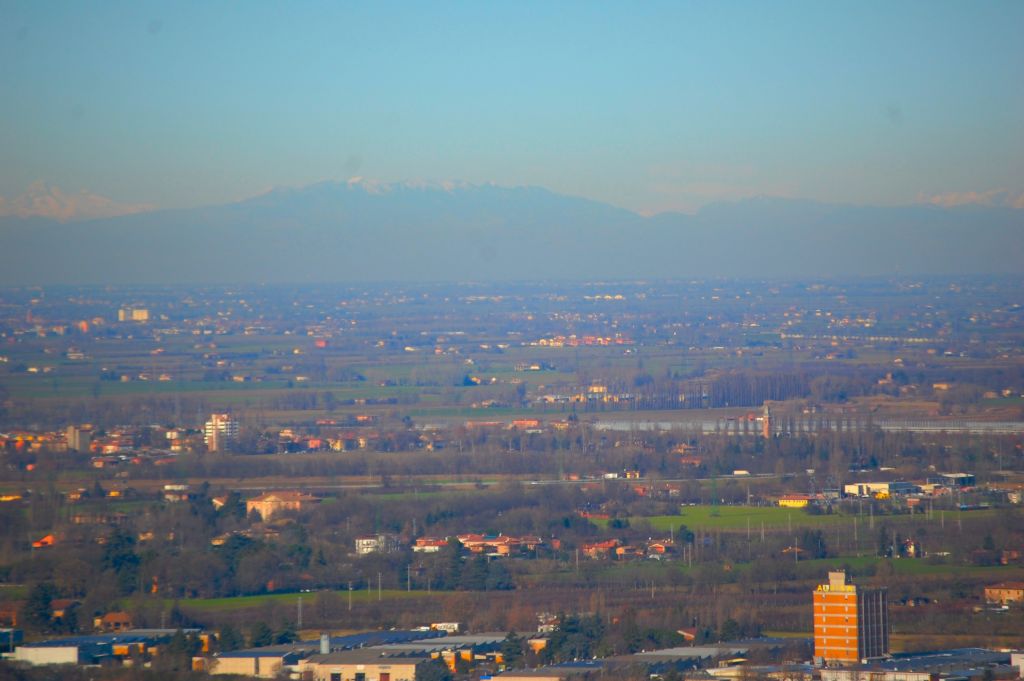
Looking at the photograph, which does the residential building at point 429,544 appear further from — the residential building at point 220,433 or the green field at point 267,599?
the residential building at point 220,433

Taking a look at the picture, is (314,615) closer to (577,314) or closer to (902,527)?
(902,527)

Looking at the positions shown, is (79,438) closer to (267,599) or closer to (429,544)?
(429,544)

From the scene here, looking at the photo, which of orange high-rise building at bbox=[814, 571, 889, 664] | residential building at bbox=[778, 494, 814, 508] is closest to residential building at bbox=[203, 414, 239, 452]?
residential building at bbox=[778, 494, 814, 508]

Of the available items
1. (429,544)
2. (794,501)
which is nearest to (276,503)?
(429,544)

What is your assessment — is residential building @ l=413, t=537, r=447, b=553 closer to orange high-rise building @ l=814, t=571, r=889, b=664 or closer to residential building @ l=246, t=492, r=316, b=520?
residential building @ l=246, t=492, r=316, b=520

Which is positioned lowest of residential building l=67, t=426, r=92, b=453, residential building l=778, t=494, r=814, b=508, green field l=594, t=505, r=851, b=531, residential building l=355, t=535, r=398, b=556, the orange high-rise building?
residential building l=778, t=494, r=814, b=508

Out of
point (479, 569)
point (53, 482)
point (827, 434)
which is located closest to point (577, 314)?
point (827, 434)
